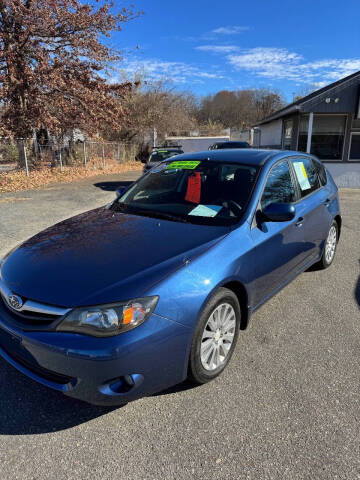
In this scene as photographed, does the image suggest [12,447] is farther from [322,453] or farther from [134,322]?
[322,453]

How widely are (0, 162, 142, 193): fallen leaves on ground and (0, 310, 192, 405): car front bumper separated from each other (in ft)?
37.1

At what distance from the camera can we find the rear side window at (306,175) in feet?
13.1

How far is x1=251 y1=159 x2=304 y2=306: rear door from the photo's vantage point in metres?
3.03

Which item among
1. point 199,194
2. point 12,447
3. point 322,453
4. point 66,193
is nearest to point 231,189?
point 199,194

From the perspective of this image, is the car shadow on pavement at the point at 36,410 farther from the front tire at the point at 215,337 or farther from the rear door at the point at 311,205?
the rear door at the point at 311,205

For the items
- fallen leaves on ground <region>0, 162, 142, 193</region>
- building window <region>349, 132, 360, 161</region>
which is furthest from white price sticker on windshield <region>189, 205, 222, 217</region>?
building window <region>349, 132, 360, 161</region>

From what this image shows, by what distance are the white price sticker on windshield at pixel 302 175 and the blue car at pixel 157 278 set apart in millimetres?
96

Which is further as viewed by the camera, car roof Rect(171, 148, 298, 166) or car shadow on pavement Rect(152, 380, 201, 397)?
car roof Rect(171, 148, 298, 166)

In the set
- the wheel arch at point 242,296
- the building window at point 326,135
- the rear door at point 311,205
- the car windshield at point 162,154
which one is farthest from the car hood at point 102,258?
the building window at point 326,135

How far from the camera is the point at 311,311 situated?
3791 millimetres

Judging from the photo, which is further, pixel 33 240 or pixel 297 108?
pixel 297 108

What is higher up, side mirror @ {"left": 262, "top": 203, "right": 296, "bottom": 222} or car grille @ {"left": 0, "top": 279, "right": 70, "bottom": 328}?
side mirror @ {"left": 262, "top": 203, "right": 296, "bottom": 222}

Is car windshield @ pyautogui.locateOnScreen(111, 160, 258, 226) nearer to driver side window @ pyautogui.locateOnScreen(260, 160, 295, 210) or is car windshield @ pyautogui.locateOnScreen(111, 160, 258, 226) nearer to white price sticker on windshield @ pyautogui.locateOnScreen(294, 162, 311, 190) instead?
driver side window @ pyautogui.locateOnScreen(260, 160, 295, 210)

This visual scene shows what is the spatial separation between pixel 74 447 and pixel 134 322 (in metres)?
0.85
